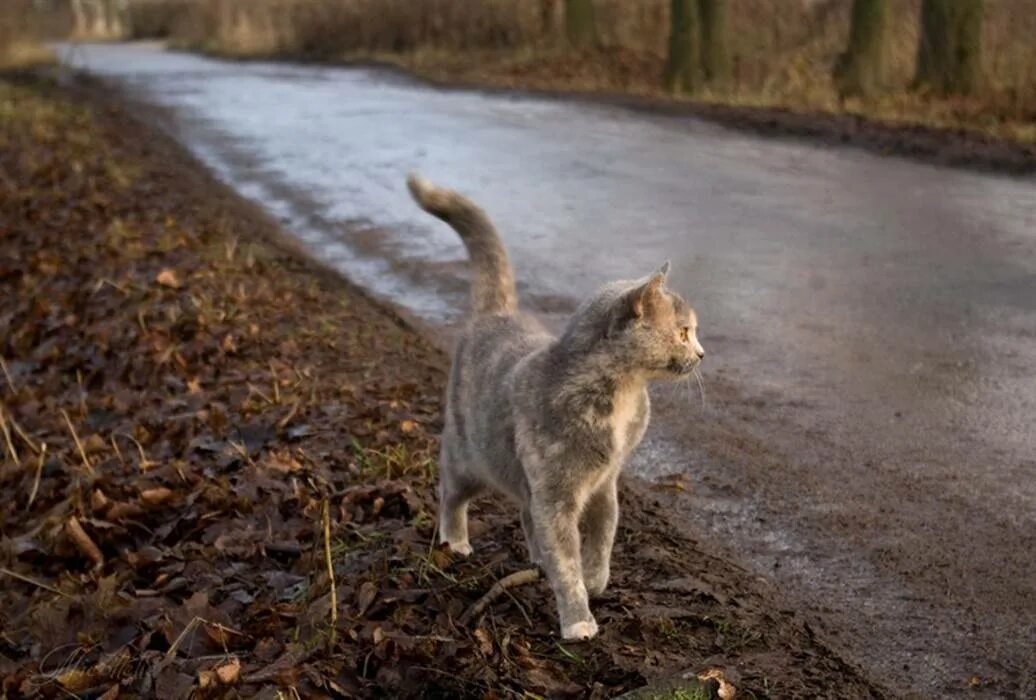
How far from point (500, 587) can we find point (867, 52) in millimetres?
16507

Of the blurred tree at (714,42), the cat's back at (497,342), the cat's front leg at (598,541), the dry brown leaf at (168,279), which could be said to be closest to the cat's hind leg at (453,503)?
the cat's back at (497,342)

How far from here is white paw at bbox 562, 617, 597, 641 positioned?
4559mm

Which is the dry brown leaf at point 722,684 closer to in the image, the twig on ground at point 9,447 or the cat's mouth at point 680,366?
the cat's mouth at point 680,366

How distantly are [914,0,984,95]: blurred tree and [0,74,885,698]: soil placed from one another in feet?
35.3

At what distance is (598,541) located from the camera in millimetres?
4930

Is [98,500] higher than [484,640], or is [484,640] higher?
[484,640]

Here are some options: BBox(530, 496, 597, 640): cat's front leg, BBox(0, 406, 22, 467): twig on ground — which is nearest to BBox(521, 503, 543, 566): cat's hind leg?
BBox(530, 496, 597, 640): cat's front leg

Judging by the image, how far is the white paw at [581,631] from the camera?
4.56 metres

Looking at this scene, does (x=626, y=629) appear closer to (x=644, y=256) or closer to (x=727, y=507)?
(x=727, y=507)

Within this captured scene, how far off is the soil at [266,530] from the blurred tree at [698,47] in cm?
1410

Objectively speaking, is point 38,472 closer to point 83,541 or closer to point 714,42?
point 83,541

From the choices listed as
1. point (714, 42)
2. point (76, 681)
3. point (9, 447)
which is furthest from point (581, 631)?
point (714, 42)

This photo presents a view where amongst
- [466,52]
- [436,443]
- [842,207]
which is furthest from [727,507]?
[466,52]

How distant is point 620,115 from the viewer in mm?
21453
